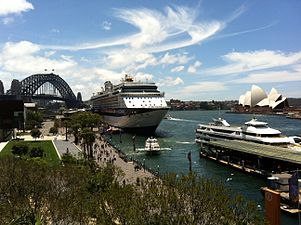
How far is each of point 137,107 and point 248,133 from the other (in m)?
50.7

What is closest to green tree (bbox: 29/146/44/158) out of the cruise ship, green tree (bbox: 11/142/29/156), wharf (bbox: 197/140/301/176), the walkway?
green tree (bbox: 11/142/29/156)

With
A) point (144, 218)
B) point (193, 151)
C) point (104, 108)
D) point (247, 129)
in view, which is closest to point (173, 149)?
point (193, 151)

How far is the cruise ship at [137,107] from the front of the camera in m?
105

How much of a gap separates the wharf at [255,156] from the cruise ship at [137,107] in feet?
124

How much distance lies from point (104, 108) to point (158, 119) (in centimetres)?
4169

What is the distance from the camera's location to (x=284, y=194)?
35312 millimetres

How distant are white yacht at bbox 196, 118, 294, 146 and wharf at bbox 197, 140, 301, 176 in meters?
1.29

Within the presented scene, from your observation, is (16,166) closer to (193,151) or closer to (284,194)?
(284,194)

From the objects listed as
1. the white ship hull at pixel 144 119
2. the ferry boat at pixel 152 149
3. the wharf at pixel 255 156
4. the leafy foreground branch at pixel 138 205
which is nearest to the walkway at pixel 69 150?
the ferry boat at pixel 152 149

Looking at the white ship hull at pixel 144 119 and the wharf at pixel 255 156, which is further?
the white ship hull at pixel 144 119

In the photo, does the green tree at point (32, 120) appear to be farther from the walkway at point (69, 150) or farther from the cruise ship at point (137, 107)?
the walkway at point (69, 150)

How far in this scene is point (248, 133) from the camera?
61.7 m

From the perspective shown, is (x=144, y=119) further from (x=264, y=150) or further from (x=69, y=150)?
(x=264, y=150)

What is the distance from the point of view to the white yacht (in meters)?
57.6
